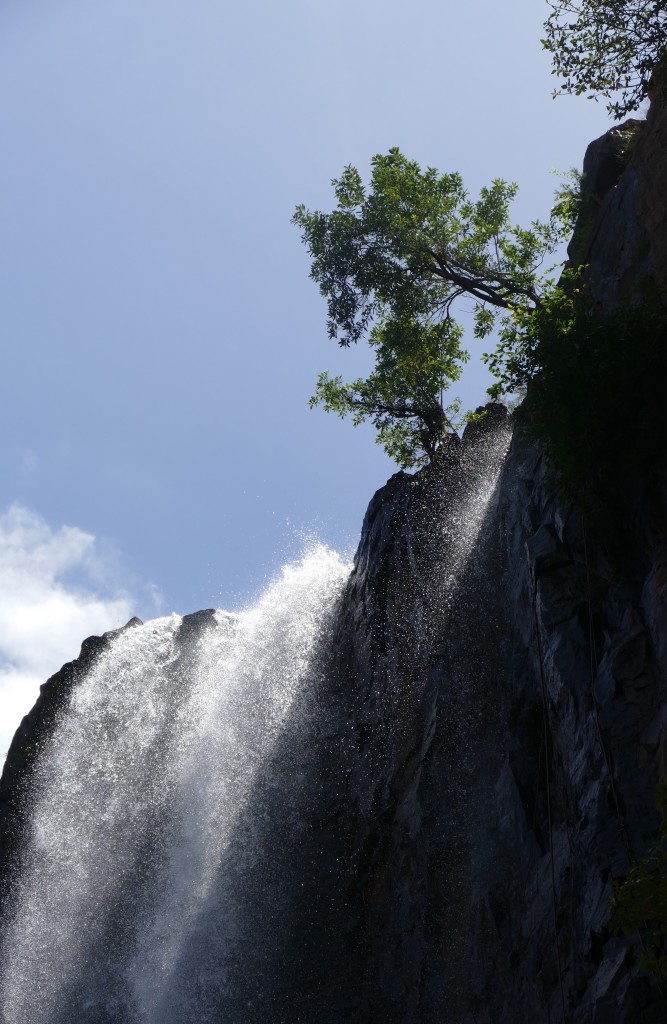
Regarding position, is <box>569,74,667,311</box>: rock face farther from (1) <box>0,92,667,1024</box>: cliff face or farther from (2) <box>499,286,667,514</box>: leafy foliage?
(2) <box>499,286,667,514</box>: leafy foliage

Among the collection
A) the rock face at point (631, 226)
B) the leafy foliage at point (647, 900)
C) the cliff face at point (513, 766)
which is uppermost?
the rock face at point (631, 226)

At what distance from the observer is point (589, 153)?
20672mm

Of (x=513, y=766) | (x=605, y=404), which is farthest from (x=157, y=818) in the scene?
(x=605, y=404)

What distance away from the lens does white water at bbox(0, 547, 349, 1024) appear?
19.0m

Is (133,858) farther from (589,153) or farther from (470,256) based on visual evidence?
(589,153)

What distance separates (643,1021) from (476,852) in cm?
547

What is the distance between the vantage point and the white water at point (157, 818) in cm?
1902

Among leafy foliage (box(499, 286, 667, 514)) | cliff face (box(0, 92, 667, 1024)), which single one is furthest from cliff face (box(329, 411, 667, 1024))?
leafy foliage (box(499, 286, 667, 514))

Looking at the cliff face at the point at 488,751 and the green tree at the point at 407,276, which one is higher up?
the green tree at the point at 407,276

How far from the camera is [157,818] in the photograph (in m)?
23.5

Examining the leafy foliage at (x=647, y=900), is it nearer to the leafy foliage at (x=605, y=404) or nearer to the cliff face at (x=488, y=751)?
the cliff face at (x=488, y=751)

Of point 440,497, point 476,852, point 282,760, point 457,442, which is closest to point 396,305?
point 457,442

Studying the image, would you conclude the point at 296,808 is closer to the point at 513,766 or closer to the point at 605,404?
the point at 513,766

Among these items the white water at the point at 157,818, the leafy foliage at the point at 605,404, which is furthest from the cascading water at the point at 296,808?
the leafy foliage at the point at 605,404
